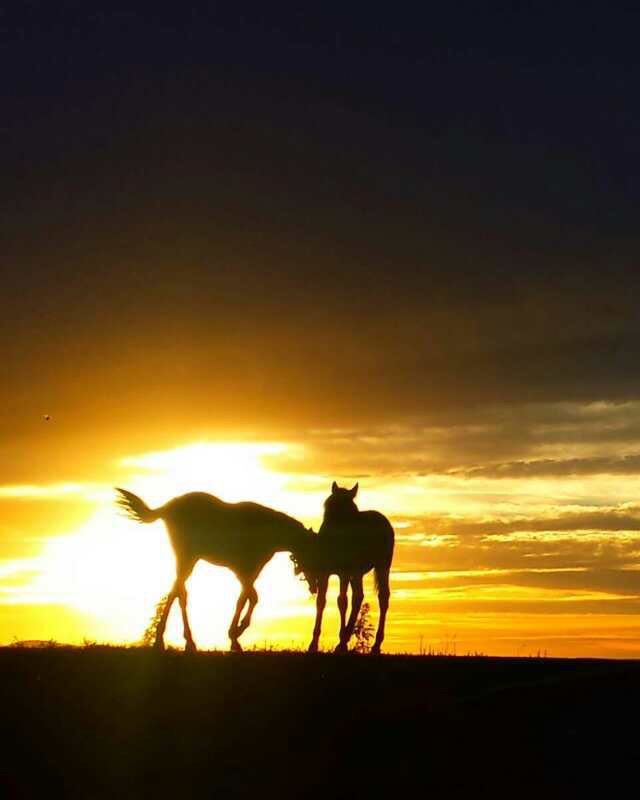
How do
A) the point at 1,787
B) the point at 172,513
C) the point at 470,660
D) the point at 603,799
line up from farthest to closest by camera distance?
the point at 172,513 < the point at 470,660 < the point at 1,787 < the point at 603,799

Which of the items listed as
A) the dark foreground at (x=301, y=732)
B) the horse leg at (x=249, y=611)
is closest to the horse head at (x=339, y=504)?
the horse leg at (x=249, y=611)

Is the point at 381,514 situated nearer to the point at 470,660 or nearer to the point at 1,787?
the point at 470,660

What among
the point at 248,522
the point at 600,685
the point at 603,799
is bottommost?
the point at 603,799

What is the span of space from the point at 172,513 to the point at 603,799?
12259mm

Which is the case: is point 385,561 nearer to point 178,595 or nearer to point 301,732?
point 178,595

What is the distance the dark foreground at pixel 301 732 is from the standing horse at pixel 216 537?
14.3ft

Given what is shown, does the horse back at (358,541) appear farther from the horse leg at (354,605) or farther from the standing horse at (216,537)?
Answer: the standing horse at (216,537)

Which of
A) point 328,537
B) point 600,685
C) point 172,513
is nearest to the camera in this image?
point 600,685

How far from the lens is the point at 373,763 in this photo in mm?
19031

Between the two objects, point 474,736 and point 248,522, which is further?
point 248,522

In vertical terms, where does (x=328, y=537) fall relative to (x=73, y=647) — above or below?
above

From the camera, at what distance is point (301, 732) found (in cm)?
2028

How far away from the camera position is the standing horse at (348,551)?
2952cm

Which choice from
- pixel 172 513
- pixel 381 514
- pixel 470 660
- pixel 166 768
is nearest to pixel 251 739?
pixel 166 768
